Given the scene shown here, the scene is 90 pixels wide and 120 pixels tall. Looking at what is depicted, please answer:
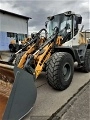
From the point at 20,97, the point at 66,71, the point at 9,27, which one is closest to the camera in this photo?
the point at 20,97

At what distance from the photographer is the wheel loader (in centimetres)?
314

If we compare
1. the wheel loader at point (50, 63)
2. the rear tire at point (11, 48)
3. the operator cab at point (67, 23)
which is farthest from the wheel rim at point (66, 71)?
the rear tire at point (11, 48)

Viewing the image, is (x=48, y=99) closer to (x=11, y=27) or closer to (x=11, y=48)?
(x=11, y=48)

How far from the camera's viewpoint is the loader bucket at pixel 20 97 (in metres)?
2.97

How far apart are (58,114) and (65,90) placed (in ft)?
4.51

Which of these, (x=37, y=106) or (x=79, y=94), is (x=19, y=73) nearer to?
(x=37, y=106)

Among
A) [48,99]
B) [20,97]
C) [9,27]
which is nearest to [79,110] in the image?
[48,99]

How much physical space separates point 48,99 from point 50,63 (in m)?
0.86

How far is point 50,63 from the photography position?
4625mm

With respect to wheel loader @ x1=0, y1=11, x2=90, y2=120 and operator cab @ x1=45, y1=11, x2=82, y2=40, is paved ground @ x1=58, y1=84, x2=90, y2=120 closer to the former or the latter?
wheel loader @ x1=0, y1=11, x2=90, y2=120

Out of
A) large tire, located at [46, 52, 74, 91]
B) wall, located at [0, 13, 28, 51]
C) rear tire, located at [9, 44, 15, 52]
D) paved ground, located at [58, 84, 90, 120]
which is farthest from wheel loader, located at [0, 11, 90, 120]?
wall, located at [0, 13, 28, 51]

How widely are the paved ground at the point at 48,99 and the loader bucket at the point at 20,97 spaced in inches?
12.3

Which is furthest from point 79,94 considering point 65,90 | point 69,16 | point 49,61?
point 69,16

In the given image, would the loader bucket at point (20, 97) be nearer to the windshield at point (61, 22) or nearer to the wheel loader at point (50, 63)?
the wheel loader at point (50, 63)
